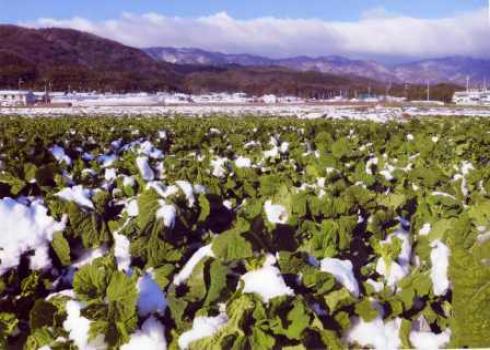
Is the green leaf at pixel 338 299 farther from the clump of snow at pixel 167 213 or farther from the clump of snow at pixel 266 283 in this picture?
the clump of snow at pixel 167 213

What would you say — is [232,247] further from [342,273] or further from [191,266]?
[342,273]

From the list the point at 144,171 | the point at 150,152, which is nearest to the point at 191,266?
the point at 144,171

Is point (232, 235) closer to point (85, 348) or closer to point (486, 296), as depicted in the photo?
point (85, 348)

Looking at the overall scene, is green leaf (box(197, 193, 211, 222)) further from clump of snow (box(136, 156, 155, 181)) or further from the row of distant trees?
the row of distant trees

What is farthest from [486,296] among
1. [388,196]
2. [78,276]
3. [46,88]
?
[46,88]

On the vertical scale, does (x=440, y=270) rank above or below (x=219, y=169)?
below

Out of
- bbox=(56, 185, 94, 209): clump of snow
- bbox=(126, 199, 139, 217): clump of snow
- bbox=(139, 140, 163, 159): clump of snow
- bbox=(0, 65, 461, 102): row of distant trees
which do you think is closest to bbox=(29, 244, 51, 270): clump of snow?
bbox=(56, 185, 94, 209): clump of snow
